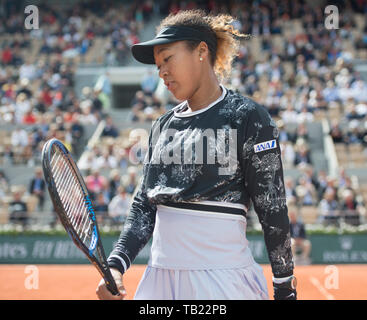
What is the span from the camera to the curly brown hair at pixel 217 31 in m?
2.48

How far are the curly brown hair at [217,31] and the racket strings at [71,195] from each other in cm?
69

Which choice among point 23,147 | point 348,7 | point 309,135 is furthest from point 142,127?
point 348,7

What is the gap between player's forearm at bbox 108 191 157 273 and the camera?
8.14 feet

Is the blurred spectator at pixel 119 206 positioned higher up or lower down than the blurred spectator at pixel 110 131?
lower down

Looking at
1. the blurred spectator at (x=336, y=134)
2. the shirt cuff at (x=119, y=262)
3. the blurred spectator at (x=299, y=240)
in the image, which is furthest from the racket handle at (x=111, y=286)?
the blurred spectator at (x=336, y=134)

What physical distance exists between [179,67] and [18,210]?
1070 cm

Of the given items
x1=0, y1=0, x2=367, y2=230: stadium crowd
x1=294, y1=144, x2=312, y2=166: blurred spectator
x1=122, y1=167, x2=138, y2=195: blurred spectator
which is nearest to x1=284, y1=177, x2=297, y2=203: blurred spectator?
x1=0, y1=0, x2=367, y2=230: stadium crowd

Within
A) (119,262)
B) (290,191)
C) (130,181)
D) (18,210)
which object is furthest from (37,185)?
(119,262)

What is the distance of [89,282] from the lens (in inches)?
345

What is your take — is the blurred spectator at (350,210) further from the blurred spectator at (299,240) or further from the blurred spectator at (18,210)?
the blurred spectator at (18,210)

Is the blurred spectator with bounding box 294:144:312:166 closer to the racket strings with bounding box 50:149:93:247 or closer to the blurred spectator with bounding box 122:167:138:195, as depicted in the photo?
the blurred spectator with bounding box 122:167:138:195

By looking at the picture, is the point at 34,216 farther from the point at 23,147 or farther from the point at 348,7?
the point at 348,7

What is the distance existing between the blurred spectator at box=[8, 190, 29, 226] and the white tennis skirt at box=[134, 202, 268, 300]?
417 inches

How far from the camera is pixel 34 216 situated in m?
12.4
